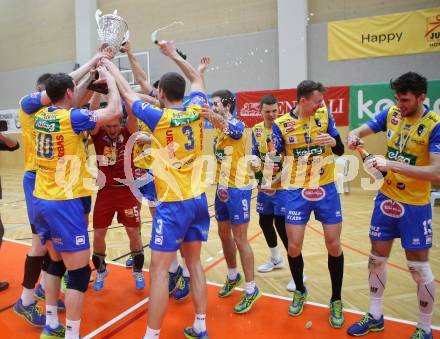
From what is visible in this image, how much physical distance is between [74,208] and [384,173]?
245 cm

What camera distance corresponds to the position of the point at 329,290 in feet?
13.3

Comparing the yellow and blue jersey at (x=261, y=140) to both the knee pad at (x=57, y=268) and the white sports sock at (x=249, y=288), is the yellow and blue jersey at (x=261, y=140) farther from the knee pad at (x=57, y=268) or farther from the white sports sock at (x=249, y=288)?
the knee pad at (x=57, y=268)

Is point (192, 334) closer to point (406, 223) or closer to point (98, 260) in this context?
point (98, 260)

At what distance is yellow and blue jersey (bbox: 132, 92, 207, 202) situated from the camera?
8.96 ft

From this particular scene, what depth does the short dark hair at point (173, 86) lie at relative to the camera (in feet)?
9.31

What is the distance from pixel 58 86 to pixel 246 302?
2.56 metres

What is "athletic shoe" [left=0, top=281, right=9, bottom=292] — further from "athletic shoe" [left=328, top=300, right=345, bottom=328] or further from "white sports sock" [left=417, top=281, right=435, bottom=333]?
"white sports sock" [left=417, top=281, right=435, bottom=333]

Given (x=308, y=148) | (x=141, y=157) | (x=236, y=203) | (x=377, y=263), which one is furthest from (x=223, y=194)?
(x=377, y=263)

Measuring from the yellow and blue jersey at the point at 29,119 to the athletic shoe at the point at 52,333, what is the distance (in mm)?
1445

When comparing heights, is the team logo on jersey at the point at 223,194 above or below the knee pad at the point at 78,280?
above

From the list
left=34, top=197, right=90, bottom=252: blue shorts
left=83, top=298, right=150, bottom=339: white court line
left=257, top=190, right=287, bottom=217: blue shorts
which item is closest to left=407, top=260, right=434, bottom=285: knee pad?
left=257, top=190, right=287, bottom=217: blue shorts

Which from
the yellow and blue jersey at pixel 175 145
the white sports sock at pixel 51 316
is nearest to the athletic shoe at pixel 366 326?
the yellow and blue jersey at pixel 175 145

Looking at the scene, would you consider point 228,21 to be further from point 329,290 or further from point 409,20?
point 329,290

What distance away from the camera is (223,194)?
12.3ft
